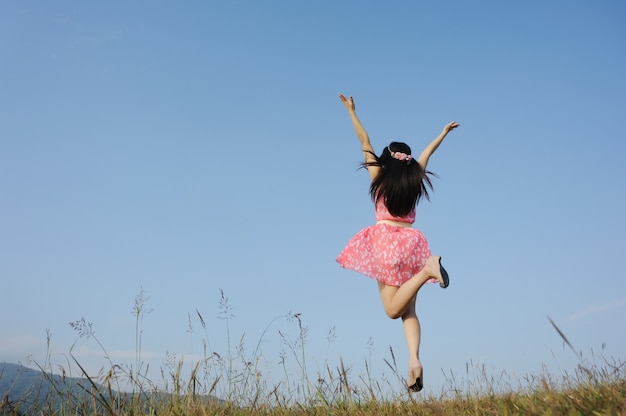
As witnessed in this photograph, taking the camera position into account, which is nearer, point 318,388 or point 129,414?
point 129,414

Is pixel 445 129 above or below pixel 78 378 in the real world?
above

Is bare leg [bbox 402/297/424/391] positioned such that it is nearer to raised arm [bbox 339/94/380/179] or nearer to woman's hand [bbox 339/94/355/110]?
raised arm [bbox 339/94/380/179]

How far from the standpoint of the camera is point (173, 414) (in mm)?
4320

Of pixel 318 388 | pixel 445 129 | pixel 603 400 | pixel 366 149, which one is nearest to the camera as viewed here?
pixel 603 400

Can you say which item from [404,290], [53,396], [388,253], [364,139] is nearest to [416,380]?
[404,290]

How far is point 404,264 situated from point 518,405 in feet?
11.1

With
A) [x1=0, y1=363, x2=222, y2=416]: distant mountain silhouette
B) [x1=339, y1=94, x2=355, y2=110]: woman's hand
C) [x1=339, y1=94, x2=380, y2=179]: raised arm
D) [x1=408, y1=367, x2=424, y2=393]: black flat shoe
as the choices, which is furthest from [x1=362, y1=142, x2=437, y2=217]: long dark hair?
[x1=0, y1=363, x2=222, y2=416]: distant mountain silhouette

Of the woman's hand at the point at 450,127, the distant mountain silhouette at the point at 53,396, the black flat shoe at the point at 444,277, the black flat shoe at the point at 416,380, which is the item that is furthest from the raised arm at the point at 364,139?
the distant mountain silhouette at the point at 53,396

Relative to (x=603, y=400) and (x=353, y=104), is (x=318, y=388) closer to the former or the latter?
(x=603, y=400)

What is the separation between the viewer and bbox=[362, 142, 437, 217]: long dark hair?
258 inches

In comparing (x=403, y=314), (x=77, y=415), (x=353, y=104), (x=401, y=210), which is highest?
(x=353, y=104)

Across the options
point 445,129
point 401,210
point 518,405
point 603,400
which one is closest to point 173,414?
point 518,405

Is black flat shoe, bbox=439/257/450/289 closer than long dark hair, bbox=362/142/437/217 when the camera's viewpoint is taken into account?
Yes

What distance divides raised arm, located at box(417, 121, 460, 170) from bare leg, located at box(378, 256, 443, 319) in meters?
1.64
